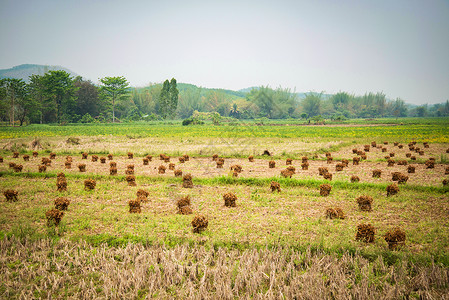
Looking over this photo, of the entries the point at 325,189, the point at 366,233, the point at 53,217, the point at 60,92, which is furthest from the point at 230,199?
the point at 60,92

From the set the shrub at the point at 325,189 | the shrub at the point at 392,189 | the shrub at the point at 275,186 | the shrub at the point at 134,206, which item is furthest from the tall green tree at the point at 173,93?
the shrub at the point at 392,189

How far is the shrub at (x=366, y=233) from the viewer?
6105 mm

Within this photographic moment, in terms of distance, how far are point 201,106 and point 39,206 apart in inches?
5562

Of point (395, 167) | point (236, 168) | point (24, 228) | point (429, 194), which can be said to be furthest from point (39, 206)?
point (395, 167)

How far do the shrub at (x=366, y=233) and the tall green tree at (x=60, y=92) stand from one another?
79.1 meters

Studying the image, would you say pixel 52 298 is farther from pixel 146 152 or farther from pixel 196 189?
pixel 146 152

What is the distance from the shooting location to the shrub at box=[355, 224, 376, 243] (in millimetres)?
6105

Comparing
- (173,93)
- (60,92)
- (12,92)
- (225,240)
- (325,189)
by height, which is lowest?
(225,240)

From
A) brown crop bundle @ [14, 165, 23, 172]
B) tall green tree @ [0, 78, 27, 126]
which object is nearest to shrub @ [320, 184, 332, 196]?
brown crop bundle @ [14, 165, 23, 172]

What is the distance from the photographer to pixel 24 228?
21.7ft

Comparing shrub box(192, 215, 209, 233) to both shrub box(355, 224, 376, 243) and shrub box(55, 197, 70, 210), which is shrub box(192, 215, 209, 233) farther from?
shrub box(55, 197, 70, 210)

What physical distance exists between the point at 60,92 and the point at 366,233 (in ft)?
264

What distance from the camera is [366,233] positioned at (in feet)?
20.2

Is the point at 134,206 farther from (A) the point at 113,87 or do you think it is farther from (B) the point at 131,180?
(A) the point at 113,87
